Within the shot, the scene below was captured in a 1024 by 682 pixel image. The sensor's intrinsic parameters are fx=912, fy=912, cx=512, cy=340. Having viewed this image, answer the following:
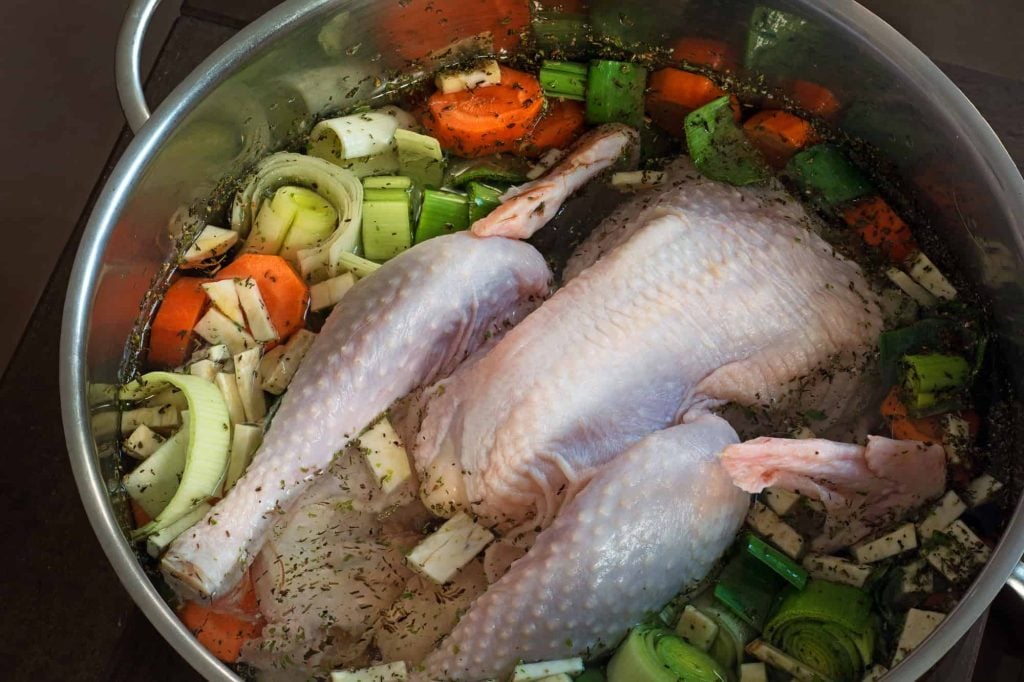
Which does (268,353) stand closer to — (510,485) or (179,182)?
(179,182)

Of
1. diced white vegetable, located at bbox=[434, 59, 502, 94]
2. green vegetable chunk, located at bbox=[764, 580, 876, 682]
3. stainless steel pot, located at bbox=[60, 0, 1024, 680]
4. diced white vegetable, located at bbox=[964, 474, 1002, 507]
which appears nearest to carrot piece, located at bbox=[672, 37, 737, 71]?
stainless steel pot, located at bbox=[60, 0, 1024, 680]

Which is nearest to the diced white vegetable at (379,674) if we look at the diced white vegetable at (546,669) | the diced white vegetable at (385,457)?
the diced white vegetable at (546,669)

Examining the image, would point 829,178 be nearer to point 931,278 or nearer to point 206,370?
point 931,278

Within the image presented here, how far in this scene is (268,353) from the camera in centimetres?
171

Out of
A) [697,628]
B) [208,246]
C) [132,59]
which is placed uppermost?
[132,59]

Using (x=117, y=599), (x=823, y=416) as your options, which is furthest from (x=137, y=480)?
(x=823, y=416)

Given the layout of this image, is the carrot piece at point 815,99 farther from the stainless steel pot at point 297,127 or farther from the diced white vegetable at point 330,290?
the diced white vegetable at point 330,290

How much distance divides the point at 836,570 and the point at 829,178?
768 mm

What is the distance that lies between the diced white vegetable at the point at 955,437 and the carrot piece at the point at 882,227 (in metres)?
0.35

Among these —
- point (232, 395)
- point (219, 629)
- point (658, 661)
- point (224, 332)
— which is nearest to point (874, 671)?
point (658, 661)

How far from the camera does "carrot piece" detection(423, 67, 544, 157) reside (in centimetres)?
185

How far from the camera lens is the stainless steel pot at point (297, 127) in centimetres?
144

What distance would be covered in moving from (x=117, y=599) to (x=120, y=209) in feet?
2.74

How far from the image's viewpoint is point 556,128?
1912 mm
